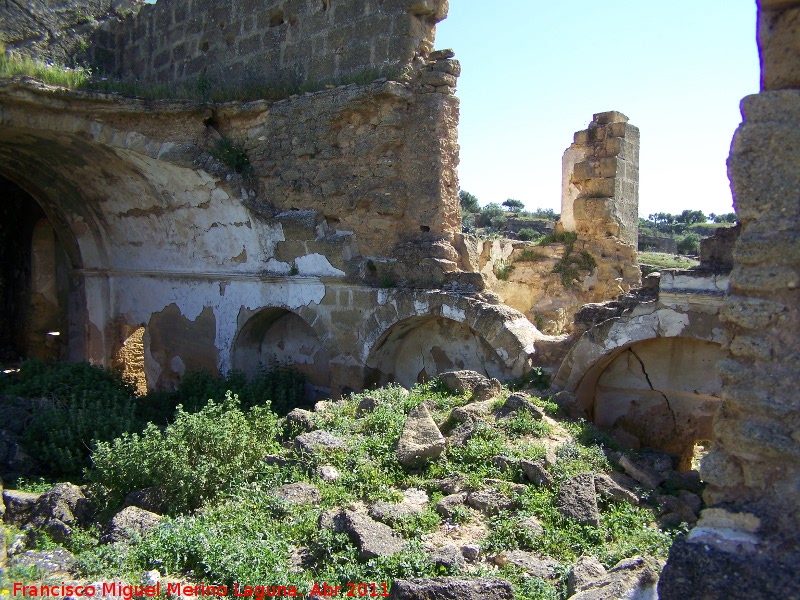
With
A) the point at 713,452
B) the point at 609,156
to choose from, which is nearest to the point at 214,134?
the point at 609,156

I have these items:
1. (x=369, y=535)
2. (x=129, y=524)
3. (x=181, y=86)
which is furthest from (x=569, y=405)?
(x=181, y=86)

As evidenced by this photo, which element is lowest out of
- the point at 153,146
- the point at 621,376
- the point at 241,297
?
the point at 621,376

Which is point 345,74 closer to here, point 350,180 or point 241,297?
point 350,180

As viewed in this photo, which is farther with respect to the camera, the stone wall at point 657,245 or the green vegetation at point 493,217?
the stone wall at point 657,245

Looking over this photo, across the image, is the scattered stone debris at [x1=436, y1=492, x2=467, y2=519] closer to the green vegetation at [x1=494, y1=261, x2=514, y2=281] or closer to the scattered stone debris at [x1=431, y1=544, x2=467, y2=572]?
the scattered stone debris at [x1=431, y1=544, x2=467, y2=572]

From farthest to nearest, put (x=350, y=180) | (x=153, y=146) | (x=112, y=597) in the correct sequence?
(x=153, y=146)
(x=350, y=180)
(x=112, y=597)

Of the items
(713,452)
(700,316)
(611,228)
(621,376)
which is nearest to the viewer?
(713,452)

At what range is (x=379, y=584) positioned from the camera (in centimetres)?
367

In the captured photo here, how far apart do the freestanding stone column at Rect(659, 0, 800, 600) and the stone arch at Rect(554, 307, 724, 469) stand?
117 inches

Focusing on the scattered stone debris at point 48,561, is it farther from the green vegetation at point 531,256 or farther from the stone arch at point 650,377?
the green vegetation at point 531,256

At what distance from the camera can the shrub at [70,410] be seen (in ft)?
20.2

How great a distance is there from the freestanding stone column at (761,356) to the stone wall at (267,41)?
5.36 m

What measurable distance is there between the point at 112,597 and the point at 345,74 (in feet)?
21.1

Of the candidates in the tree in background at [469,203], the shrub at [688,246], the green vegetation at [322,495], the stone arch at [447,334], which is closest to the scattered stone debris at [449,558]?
the green vegetation at [322,495]
